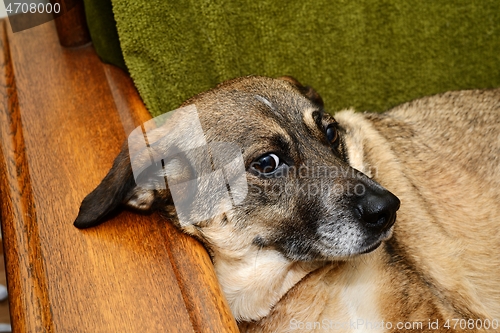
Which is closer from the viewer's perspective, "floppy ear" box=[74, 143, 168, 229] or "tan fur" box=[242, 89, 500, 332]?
"floppy ear" box=[74, 143, 168, 229]

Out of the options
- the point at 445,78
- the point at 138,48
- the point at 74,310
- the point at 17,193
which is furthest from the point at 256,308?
the point at 445,78

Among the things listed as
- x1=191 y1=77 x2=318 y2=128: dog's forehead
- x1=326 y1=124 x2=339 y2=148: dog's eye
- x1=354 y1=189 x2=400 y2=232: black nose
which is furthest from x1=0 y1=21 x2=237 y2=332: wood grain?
x1=326 y1=124 x2=339 y2=148: dog's eye

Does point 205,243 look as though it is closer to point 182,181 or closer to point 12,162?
point 182,181

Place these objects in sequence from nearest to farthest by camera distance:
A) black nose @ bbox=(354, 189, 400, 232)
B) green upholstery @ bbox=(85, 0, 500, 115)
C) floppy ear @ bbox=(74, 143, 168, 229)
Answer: floppy ear @ bbox=(74, 143, 168, 229) → black nose @ bbox=(354, 189, 400, 232) → green upholstery @ bbox=(85, 0, 500, 115)

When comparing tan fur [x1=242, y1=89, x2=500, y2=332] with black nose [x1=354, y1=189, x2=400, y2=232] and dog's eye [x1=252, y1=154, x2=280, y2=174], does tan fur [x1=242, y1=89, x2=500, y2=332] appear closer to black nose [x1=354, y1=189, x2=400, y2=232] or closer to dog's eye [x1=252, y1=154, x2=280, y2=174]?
black nose [x1=354, y1=189, x2=400, y2=232]

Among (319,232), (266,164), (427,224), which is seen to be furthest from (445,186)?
(266,164)

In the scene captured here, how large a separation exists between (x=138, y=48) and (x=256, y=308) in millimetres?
1021

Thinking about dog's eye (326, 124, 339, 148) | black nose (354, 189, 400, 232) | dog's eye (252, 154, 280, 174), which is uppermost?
dog's eye (252, 154, 280, 174)

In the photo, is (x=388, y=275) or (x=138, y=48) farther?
(x=138, y=48)

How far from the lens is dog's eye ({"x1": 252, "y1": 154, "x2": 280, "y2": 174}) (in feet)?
5.53

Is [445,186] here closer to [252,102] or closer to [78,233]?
[252,102]

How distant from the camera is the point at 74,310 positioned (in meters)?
1.26

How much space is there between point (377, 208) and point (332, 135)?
16.3 inches

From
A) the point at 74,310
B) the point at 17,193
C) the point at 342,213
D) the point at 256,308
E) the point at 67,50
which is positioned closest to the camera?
the point at 74,310
